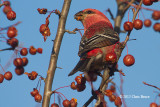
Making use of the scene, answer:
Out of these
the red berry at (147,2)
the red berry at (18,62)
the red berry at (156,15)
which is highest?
the red berry at (147,2)

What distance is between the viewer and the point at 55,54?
2.71 m

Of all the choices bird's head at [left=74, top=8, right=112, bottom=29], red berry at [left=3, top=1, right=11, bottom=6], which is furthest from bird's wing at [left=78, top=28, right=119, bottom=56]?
red berry at [left=3, top=1, right=11, bottom=6]

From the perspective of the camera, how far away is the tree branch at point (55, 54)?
253 cm

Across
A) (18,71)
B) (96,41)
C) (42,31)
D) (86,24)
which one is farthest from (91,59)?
(86,24)

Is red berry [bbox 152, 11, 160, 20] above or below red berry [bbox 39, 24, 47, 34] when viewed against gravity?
above

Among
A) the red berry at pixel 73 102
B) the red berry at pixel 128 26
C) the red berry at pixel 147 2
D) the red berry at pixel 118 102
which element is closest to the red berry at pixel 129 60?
the red berry at pixel 128 26

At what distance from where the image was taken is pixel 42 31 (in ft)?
9.32

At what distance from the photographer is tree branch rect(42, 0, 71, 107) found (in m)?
2.53

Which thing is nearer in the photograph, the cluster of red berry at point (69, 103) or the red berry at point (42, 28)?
the cluster of red berry at point (69, 103)

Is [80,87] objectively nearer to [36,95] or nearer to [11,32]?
[36,95]

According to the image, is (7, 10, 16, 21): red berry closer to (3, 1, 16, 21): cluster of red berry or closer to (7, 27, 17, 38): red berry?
(3, 1, 16, 21): cluster of red berry

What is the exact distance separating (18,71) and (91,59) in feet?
4.06

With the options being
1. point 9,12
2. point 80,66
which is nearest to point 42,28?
point 9,12

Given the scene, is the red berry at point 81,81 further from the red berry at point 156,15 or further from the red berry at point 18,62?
the red berry at point 156,15
